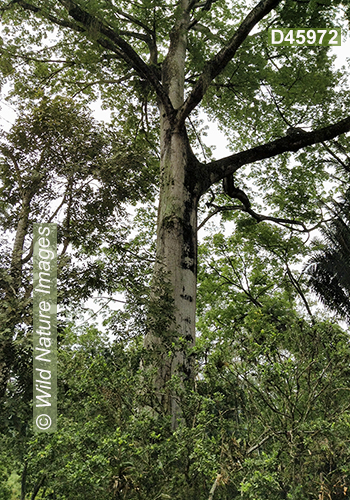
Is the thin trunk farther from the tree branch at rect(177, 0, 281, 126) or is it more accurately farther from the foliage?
the foliage

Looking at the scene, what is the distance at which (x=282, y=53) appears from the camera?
A: 24.4ft

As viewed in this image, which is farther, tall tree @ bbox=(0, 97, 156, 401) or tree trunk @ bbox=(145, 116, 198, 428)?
tall tree @ bbox=(0, 97, 156, 401)

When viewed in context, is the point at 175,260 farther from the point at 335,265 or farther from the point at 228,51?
the point at 335,265

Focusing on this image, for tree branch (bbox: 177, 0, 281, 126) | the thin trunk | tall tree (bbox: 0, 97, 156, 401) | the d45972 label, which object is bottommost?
the thin trunk

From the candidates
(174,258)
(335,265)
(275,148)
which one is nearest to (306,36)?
(275,148)

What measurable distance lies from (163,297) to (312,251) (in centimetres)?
872

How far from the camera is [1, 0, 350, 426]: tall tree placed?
4.79 m

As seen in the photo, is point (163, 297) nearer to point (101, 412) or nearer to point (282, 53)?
point (101, 412)

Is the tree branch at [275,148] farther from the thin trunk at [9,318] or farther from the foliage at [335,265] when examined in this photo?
the foliage at [335,265]

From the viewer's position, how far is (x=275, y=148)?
236 inches

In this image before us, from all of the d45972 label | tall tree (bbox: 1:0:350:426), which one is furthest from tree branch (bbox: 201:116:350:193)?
the d45972 label

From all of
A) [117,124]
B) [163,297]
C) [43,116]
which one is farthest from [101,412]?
[117,124]

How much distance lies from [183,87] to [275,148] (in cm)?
247

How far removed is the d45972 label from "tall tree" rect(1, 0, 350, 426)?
22 cm
